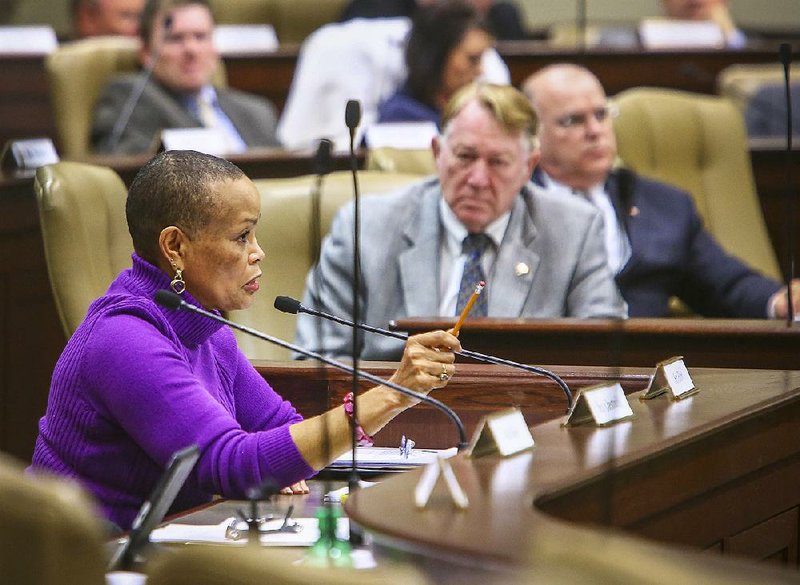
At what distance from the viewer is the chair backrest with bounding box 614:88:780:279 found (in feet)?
16.5

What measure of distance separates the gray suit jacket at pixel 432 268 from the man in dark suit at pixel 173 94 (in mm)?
1766

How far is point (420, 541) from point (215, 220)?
0.91 metres

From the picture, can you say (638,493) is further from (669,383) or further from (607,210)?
(607,210)

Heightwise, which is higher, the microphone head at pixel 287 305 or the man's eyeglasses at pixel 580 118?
the microphone head at pixel 287 305

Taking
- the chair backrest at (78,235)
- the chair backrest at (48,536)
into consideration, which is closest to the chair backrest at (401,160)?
the chair backrest at (78,235)

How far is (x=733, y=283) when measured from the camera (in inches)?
164

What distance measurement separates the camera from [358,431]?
2.45m

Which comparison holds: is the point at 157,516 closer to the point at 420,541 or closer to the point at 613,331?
the point at 420,541

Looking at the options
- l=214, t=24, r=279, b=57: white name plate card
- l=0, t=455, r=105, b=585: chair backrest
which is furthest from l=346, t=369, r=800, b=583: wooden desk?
l=214, t=24, r=279, b=57: white name plate card

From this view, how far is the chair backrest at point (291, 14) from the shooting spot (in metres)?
7.54

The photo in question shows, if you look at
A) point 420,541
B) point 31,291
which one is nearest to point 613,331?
point 420,541

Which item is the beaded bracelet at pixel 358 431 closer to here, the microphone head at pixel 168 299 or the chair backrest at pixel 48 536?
the microphone head at pixel 168 299

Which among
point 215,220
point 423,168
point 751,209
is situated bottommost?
point 751,209

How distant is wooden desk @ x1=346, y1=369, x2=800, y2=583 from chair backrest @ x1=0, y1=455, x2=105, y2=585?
0.40 metres
